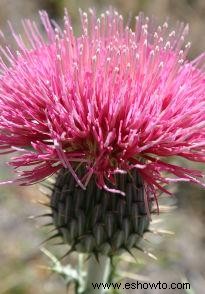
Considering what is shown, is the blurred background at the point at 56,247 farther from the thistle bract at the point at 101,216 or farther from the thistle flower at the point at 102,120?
the thistle flower at the point at 102,120

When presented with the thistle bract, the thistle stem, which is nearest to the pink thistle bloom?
the thistle bract

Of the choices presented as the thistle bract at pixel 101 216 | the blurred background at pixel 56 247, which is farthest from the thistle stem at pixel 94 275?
the blurred background at pixel 56 247

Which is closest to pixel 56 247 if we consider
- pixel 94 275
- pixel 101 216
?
pixel 94 275

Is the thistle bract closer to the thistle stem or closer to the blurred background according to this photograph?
the thistle stem

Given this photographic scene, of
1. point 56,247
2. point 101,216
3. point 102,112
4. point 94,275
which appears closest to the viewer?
point 102,112

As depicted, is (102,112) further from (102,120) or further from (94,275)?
(94,275)

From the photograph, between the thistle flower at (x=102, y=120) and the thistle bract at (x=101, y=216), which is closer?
the thistle flower at (x=102, y=120)

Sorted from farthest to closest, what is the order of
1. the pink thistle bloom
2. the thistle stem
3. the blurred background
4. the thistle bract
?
the blurred background → the thistle stem → the thistle bract → the pink thistle bloom
